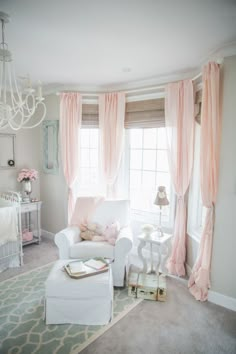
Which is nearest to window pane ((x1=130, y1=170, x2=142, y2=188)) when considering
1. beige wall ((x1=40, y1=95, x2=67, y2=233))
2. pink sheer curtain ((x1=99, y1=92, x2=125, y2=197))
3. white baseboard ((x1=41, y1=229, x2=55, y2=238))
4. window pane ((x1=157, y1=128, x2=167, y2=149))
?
pink sheer curtain ((x1=99, y1=92, x2=125, y2=197))

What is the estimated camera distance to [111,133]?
3680 mm

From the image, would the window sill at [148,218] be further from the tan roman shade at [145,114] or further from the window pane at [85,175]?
the tan roman shade at [145,114]

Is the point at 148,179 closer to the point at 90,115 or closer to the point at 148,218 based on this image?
the point at 148,218

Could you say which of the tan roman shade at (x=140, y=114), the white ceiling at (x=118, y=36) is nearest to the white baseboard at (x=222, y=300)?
the tan roman shade at (x=140, y=114)

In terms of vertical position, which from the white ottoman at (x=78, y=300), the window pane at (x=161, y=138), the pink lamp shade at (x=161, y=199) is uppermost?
the window pane at (x=161, y=138)

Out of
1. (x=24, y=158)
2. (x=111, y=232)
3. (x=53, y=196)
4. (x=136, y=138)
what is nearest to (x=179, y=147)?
(x=136, y=138)

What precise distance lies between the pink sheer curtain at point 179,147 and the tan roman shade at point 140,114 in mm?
176

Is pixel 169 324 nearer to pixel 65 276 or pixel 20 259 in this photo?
pixel 65 276

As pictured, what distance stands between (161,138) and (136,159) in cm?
52

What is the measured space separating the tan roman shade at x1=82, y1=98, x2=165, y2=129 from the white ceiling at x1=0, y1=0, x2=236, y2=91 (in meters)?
0.34

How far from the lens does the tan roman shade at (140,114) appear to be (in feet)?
10.8

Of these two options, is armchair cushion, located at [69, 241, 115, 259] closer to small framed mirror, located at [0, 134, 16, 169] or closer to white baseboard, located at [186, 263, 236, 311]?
white baseboard, located at [186, 263, 236, 311]

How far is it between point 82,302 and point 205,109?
2.22m

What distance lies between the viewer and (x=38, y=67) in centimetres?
296
